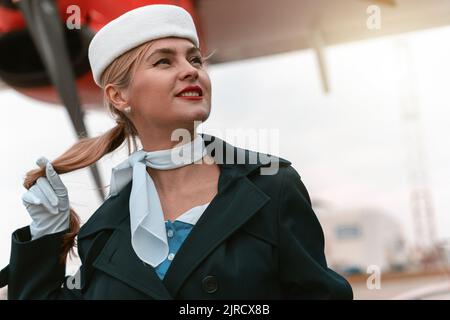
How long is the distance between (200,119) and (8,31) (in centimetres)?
650

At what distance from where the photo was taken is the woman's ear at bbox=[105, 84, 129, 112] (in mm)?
1448

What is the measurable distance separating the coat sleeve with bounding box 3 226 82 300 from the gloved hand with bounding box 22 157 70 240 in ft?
0.07

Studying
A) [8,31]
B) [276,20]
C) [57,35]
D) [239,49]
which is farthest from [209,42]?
[57,35]

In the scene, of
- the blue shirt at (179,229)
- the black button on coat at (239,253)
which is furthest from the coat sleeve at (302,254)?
the blue shirt at (179,229)

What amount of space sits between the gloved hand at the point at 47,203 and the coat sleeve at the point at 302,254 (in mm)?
469

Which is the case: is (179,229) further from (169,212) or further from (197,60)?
(197,60)

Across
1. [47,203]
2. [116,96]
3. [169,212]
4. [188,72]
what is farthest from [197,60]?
[47,203]

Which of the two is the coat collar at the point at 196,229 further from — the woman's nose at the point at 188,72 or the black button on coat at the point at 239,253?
the woman's nose at the point at 188,72

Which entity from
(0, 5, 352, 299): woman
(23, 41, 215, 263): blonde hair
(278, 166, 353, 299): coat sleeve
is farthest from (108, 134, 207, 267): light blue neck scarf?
(278, 166, 353, 299): coat sleeve

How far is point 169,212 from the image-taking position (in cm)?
138

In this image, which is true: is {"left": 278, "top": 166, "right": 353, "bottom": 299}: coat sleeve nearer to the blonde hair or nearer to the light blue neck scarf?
the light blue neck scarf

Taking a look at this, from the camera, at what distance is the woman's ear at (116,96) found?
1.45 metres

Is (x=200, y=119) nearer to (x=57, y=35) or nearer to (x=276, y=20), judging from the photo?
(x=57, y=35)
